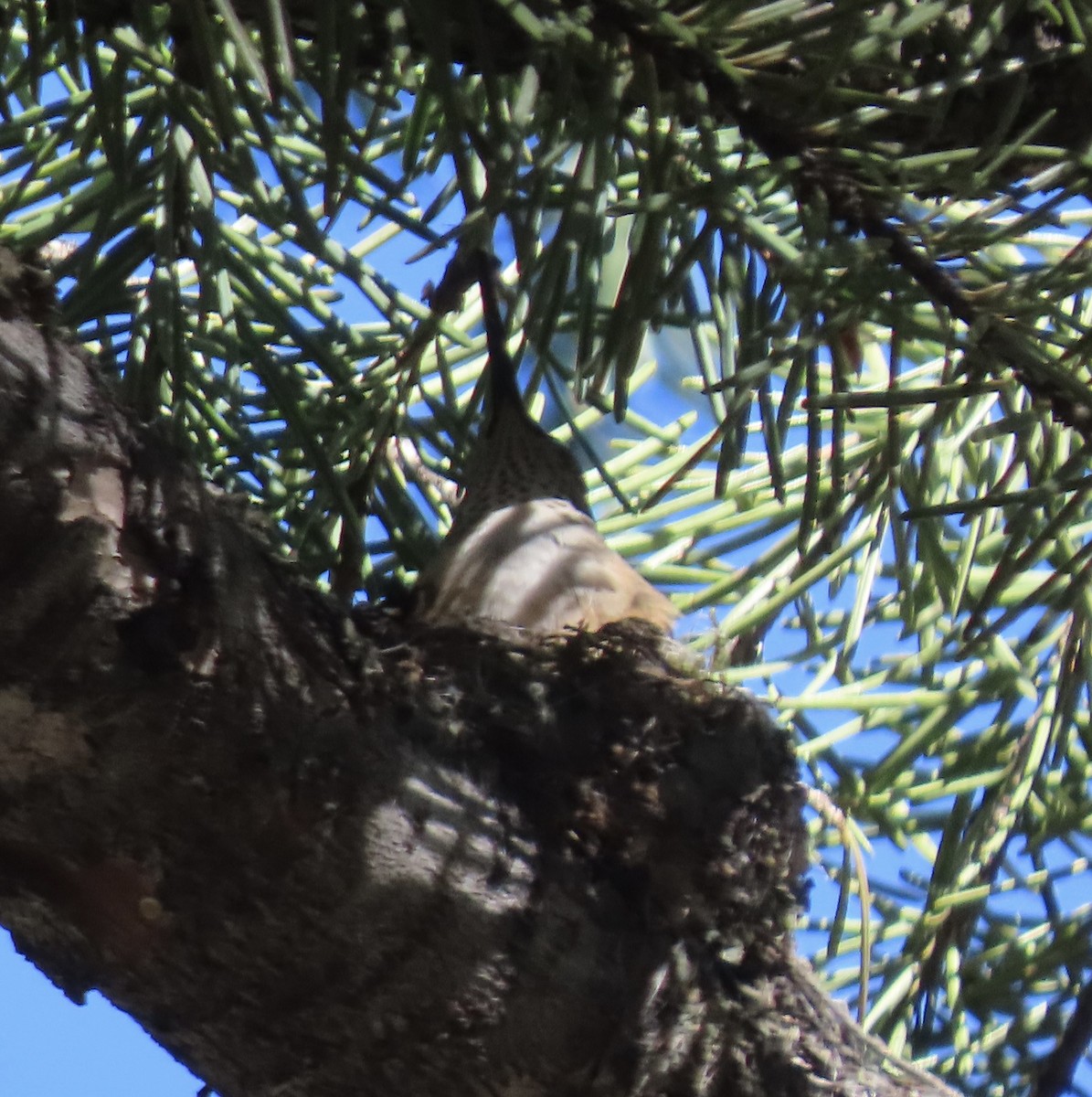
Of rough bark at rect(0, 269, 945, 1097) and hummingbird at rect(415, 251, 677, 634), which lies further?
hummingbird at rect(415, 251, 677, 634)

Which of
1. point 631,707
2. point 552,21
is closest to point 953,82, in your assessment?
point 552,21

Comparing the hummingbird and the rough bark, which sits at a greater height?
the hummingbird

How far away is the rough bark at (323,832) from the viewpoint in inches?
26.0

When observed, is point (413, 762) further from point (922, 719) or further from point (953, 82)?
point (922, 719)

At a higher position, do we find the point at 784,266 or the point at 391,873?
the point at 784,266

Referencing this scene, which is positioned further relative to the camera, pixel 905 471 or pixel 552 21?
pixel 905 471

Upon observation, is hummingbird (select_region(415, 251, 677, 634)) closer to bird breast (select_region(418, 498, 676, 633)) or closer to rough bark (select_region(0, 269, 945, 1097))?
bird breast (select_region(418, 498, 676, 633))

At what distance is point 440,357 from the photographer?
1297 mm

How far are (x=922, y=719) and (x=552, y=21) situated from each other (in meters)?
0.83

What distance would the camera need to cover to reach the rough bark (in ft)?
2.17

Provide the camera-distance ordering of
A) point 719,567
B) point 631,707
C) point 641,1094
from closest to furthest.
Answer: point 641,1094
point 631,707
point 719,567

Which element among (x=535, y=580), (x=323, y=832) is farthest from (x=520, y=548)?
(x=323, y=832)

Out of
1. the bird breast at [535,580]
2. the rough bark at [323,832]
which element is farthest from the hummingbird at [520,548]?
the rough bark at [323,832]

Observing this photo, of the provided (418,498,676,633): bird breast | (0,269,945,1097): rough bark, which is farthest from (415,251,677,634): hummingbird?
(0,269,945,1097): rough bark
